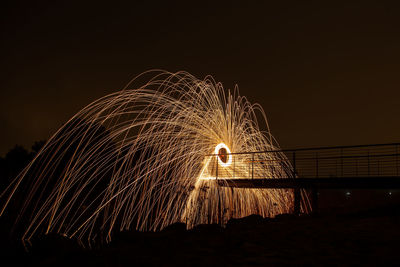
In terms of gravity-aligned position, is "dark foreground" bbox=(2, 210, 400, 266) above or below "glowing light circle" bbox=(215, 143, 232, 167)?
below

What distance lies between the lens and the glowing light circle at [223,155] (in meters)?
18.3

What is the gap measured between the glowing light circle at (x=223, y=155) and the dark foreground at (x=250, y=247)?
25.5 feet

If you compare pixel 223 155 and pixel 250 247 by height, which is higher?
pixel 223 155

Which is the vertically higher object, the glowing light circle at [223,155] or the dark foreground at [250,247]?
the glowing light circle at [223,155]

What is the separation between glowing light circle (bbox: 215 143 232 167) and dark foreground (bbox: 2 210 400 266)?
7.76 meters

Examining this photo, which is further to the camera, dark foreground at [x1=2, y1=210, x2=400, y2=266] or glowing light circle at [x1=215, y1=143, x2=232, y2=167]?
glowing light circle at [x1=215, y1=143, x2=232, y2=167]

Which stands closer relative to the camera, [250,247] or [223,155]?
[250,247]

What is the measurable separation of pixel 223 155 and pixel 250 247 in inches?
417

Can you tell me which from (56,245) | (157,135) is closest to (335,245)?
(56,245)

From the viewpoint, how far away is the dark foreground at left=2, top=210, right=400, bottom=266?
674cm

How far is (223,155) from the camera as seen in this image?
59.8 feet

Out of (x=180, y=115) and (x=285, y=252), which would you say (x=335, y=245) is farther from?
(x=180, y=115)

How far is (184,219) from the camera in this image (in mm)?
16812

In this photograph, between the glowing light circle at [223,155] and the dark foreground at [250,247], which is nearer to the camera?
the dark foreground at [250,247]
